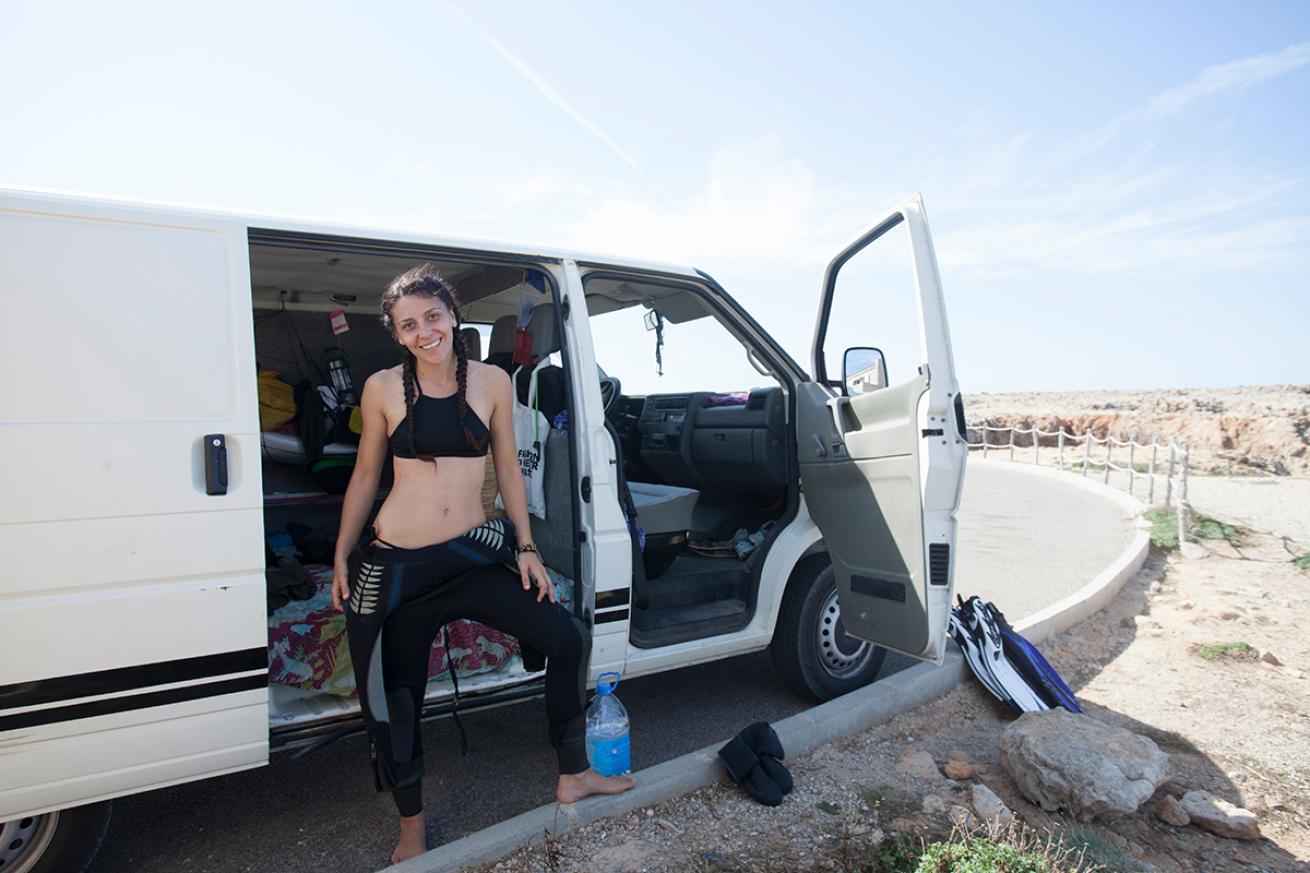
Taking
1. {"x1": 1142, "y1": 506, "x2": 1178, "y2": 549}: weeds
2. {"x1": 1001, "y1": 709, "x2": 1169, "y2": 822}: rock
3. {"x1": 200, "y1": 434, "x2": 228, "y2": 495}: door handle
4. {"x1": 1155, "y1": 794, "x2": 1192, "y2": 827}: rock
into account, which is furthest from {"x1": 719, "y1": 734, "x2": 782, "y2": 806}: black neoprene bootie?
{"x1": 1142, "y1": 506, "x2": 1178, "y2": 549}: weeds

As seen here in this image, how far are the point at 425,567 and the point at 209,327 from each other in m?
1.01

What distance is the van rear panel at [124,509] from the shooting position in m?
2.33

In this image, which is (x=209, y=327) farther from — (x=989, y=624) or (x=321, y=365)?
(x=989, y=624)

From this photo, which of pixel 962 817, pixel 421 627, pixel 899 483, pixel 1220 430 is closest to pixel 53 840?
pixel 421 627

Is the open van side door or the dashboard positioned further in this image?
the dashboard

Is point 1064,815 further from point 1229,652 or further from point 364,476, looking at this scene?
point 364,476

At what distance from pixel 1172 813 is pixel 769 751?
1.52m

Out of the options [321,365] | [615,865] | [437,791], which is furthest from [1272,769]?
[321,365]

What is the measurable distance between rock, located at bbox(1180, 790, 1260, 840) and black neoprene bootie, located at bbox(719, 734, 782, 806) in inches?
61.9

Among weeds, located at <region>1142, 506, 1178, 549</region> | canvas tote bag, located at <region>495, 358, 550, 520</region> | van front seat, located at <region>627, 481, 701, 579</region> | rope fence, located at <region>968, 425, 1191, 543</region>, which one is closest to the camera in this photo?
canvas tote bag, located at <region>495, 358, 550, 520</region>

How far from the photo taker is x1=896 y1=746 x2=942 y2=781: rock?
135 inches

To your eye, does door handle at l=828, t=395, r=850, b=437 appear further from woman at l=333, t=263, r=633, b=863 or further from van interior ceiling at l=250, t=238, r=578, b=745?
woman at l=333, t=263, r=633, b=863

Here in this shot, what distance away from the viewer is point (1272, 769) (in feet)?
11.9

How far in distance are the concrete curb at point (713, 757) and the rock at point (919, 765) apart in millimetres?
314
